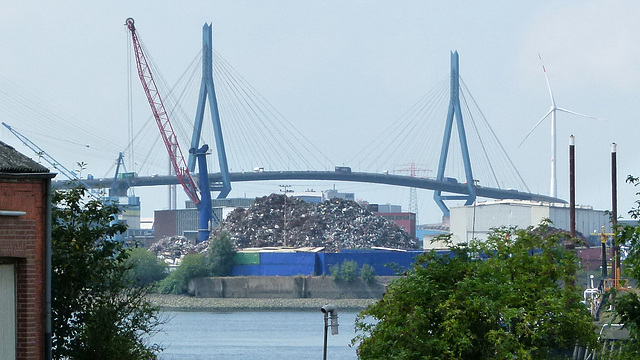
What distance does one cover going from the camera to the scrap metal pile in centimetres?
11231

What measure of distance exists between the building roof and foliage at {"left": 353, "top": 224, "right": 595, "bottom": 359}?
15.4 feet

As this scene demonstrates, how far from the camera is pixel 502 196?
133375 mm

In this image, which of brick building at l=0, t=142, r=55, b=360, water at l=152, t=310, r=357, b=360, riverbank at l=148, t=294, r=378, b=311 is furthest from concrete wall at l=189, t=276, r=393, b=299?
brick building at l=0, t=142, r=55, b=360

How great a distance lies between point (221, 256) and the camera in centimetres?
10106

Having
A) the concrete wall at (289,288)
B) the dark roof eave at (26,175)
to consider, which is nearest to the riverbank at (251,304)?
the concrete wall at (289,288)

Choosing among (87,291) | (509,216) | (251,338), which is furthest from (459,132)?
(87,291)

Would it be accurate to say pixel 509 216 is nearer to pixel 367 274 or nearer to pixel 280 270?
pixel 367 274

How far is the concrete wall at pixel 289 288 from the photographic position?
93750 mm

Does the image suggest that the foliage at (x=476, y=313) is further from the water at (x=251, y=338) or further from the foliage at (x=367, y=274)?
the foliage at (x=367, y=274)

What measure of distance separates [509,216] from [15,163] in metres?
95.9

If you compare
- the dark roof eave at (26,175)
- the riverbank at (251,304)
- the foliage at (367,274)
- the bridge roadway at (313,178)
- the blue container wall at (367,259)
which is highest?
the bridge roadway at (313,178)

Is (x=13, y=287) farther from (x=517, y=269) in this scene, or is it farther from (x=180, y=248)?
(x=180, y=248)

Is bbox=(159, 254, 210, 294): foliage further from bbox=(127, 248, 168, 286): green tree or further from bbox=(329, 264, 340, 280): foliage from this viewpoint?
bbox=(329, 264, 340, 280): foliage

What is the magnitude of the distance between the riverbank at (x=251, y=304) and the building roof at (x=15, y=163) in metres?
77.0
